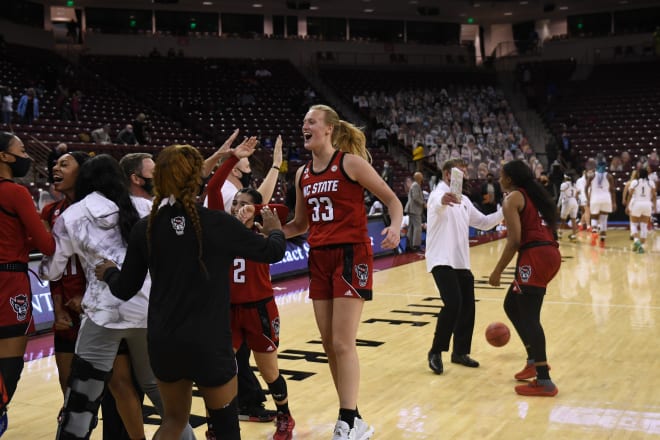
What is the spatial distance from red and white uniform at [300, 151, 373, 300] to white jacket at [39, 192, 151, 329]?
1114 millimetres

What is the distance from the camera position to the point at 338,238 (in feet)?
14.6

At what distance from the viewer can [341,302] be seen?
4.41 metres

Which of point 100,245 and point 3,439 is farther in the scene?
point 3,439

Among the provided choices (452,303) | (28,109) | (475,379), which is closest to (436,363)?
(475,379)

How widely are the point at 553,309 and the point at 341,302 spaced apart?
5434 mm

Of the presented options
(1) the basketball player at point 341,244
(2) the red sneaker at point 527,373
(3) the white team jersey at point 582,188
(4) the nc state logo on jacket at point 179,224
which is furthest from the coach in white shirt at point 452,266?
(3) the white team jersey at point 582,188

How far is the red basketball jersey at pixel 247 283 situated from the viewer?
4.65 m

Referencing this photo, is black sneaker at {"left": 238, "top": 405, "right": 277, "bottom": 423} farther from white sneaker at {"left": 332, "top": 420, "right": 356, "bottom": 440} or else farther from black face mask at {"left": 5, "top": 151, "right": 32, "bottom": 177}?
black face mask at {"left": 5, "top": 151, "right": 32, "bottom": 177}

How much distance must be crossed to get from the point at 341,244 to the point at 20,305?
1.78 m

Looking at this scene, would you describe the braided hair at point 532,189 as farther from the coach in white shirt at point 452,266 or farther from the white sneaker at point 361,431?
the white sneaker at point 361,431

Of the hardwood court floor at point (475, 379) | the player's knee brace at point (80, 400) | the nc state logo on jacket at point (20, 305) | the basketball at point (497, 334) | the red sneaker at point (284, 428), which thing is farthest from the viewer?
the basketball at point (497, 334)

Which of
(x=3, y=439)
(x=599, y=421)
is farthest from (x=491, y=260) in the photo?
(x=3, y=439)

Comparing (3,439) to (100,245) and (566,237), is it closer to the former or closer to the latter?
(100,245)

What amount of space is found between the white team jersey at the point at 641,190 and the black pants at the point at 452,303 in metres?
10.6
